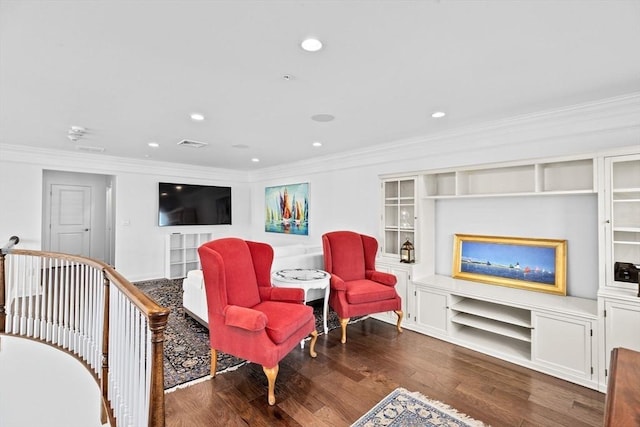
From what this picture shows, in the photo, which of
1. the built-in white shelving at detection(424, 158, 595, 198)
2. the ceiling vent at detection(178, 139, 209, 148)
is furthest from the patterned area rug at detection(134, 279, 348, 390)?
the ceiling vent at detection(178, 139, 209, 148)

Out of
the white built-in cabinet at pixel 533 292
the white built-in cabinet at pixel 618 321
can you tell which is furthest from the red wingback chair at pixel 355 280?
the white built-in cabinet at pixel 618 321

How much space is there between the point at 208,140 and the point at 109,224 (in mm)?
4501

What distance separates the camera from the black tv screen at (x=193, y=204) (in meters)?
6.23

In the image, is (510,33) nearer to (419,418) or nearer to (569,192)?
(569,192)

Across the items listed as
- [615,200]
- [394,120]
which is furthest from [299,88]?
[615,200]

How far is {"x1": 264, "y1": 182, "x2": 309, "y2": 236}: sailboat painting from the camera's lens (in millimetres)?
5984

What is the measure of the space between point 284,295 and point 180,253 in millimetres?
4422

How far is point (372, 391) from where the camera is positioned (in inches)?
96.2

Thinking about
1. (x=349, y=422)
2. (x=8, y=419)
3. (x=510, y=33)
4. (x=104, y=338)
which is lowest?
(x=8, y=419)

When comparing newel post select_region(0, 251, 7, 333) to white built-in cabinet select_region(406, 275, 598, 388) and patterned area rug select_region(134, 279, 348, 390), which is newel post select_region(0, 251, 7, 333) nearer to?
patterned area rug select_region(134, 279, 348, 390)

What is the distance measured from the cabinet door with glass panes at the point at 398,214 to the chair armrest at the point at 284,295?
173 centimetres

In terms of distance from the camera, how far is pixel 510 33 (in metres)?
1.74

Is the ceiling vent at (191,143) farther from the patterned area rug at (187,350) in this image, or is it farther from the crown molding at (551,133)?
the crown molding at (551,133)

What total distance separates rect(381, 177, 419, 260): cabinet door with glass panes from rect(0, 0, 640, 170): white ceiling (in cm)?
85
